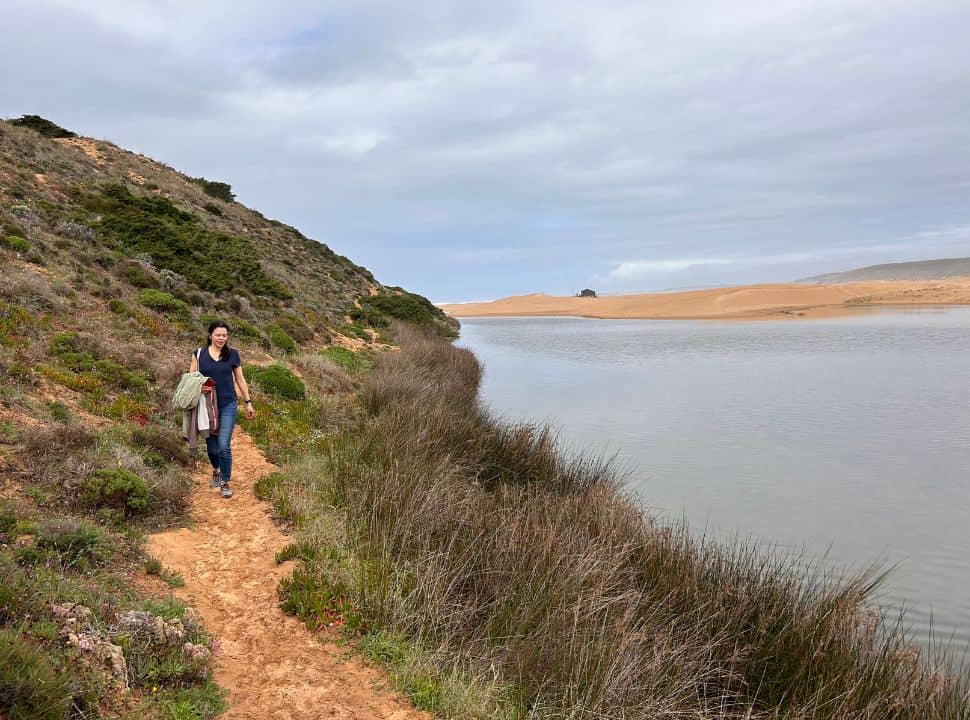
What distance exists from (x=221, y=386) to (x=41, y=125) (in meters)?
34.7

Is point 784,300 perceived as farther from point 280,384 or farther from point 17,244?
point 17,244

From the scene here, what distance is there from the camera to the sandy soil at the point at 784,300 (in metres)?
82.5

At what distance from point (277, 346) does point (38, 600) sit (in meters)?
13.9

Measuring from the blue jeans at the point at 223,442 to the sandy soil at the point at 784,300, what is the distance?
80.7m

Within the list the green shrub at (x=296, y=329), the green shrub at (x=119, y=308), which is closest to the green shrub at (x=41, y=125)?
the green shrub at (x=296, y=329)

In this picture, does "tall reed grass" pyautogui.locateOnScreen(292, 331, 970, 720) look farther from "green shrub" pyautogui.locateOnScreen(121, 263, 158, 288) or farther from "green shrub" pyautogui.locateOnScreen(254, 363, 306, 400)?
"green shrub" pyautogui.locateOnScreen(121, 263, 158, 288)

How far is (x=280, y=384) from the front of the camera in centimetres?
1264

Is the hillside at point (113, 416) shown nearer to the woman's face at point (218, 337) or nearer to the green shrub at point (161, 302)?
the green shrub at point (161, 302)

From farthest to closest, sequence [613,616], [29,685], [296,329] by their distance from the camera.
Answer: [296,329] < [613,616] < [29,685]

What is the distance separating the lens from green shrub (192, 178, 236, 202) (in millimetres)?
38812

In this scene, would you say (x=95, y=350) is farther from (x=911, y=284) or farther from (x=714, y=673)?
(x=911, y=284)

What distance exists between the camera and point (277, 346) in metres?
A: 17.0

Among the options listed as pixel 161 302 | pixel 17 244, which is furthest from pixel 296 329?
pixel 17 244

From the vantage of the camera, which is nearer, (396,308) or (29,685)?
(29,685)
